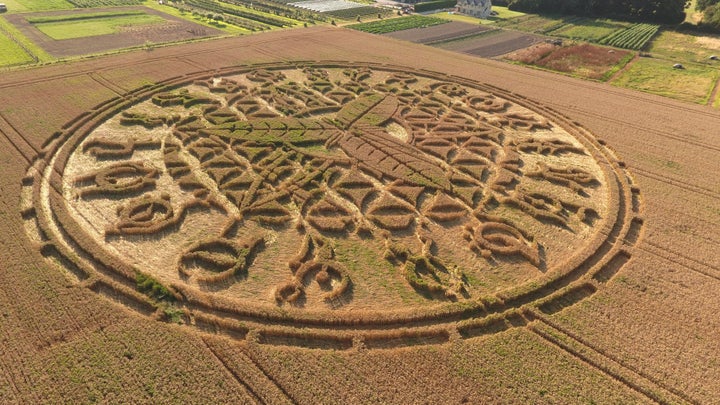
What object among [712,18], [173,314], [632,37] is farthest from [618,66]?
[173,314]

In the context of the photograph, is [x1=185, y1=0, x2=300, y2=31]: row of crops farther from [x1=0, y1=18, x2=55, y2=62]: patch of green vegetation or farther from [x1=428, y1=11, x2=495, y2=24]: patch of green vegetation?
[x1=428, y1=11, x2=495, y2=24]: patch of green vegetation

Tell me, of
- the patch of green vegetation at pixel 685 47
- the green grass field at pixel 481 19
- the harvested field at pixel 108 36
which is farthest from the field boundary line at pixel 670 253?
the green grass field at pixel 481 19

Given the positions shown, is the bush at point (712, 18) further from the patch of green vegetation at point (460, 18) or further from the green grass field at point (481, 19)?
the patch of green vegetation at point (460, 18)

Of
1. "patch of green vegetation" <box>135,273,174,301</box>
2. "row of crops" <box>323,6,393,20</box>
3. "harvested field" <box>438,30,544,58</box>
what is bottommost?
"patch of green vegetation" <box>135,273,174,301</box>

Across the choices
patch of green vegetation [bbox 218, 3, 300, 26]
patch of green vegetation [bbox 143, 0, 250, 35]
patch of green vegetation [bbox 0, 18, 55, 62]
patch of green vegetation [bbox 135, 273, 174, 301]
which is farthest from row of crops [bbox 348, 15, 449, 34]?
patch of green vegetation [bbox 135, 273, 174, 301]

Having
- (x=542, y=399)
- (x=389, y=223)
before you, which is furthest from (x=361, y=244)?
(x=542, y=399)

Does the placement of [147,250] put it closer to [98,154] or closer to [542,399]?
[98,154]

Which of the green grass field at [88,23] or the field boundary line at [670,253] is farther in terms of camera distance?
the green grass field at [88,23]
